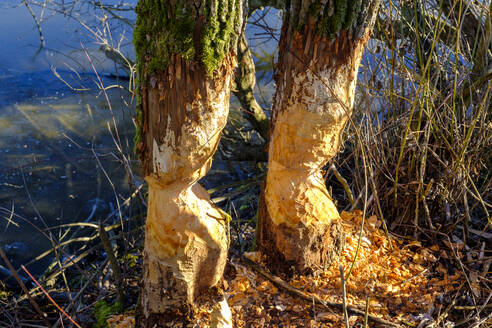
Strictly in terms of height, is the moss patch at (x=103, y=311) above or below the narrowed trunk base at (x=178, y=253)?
below

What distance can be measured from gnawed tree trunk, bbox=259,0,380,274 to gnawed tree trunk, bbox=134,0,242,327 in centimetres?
30

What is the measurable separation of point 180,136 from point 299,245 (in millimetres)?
920

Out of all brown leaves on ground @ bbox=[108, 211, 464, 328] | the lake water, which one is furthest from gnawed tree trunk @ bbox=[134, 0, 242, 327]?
the lake water

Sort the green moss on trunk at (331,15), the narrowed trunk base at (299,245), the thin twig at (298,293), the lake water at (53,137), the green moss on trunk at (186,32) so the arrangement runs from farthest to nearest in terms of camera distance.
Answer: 1. the lake water at (53,137)
2. the narrowed trunk base at (299,245)
3. the thin twig at (298,293)
4. the green moss on trunk at (331,15)
5. the green moss on trunk at (186,32)

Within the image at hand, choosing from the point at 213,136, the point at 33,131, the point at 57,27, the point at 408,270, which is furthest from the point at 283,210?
the point at 57,27

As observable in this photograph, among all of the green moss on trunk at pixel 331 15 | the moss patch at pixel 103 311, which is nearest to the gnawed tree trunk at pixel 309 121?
the green moss on trunk at pixel 331 15

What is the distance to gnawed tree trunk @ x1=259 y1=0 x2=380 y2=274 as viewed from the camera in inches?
62.1

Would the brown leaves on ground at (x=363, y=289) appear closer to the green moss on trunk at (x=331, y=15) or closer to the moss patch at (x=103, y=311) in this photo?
the moss patch at (x=103, y=311)

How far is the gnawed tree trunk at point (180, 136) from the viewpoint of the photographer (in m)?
1.36

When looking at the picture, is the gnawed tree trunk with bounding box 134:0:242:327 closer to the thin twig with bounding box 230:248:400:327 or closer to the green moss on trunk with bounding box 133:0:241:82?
the green moss on trunk with bounding box 133:0:241:82

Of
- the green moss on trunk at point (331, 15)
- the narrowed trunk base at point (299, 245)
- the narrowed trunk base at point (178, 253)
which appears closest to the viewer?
the green moss on trunk at point (331, 15)

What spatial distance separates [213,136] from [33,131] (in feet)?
13.8

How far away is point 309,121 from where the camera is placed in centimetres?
173

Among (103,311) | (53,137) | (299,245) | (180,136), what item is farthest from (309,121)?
(53,137)
